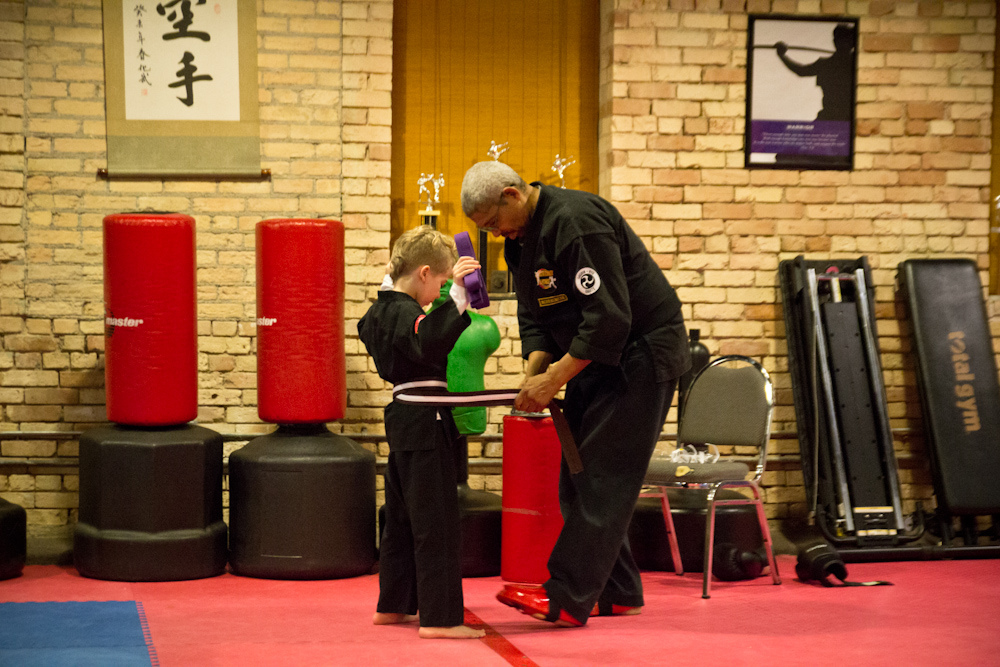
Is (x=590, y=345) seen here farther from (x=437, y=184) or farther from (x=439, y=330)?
(x=437, y=184)

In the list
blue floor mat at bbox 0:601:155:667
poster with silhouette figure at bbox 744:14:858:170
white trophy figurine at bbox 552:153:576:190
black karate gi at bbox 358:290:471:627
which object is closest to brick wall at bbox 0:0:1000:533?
poster with silhouette figure at bbox 744:14:858:170

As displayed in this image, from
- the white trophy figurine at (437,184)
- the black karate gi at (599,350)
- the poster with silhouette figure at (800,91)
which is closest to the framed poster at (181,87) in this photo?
the white trophy figurine at (437,184)

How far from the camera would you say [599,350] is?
2.86 meters

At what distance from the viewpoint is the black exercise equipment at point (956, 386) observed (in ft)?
15.3

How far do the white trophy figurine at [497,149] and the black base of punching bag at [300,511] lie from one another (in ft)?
5.85

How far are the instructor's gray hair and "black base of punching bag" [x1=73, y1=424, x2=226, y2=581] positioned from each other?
5.96ft

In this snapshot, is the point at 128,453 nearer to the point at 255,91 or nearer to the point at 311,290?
the point at 311,290

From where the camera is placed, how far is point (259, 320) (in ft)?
13.6

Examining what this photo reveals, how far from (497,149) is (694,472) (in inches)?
81.5

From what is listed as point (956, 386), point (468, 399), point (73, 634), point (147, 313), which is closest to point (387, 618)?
point (468, 399)

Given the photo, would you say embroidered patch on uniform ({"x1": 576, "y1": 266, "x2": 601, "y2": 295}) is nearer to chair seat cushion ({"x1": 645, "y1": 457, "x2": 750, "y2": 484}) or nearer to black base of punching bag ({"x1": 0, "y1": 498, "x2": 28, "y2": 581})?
chair seat cushion ({"x1": 645, "y1": 457, "x2": 750, "y2": 484})

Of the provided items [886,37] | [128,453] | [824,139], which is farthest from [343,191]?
[886,37]

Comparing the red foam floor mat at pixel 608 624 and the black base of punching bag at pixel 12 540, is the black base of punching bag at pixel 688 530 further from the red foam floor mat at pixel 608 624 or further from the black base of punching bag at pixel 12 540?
the black base of punching bag at pixel 12 540

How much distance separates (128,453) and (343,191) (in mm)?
1621
